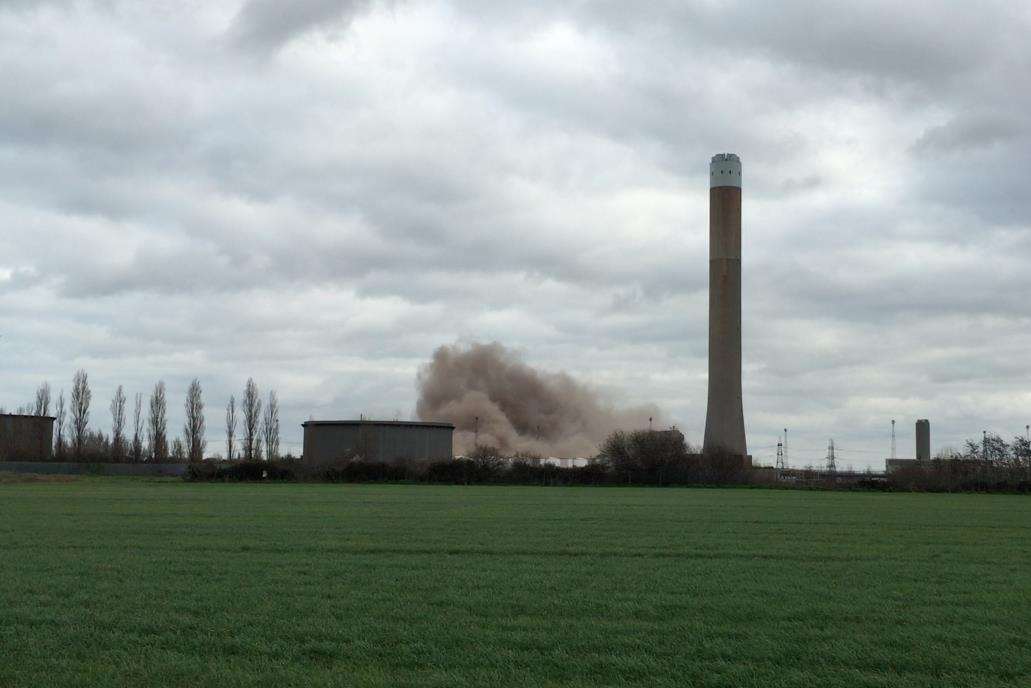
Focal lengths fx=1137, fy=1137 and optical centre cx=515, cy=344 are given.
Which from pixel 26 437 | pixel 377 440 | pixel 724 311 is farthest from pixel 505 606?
pixel 26 437

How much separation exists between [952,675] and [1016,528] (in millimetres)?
19330

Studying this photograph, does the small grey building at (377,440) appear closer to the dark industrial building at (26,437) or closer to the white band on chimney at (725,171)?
the dark industrial building at (26,437)

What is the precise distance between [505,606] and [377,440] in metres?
68.3

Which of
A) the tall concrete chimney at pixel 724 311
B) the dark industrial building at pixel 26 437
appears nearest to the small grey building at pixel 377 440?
the tall concrete chimney at pixel 724 311

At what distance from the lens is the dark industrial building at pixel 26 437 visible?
279 ft

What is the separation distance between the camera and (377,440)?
78.9m

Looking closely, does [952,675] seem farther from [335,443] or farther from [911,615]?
[335,443]

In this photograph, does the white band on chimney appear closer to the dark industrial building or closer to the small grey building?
the small grey building

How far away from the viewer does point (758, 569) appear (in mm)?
15289

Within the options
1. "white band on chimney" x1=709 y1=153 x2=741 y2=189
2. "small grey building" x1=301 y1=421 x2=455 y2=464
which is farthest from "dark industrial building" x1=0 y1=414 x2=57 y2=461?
"white band on chimney" x1=709 y1=153 x2=741 y2=189

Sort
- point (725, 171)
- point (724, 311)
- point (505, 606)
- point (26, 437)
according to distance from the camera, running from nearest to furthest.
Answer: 1. point (505, 606)
2. point (724, 311)
3. point (725, 171)
4. point (26, 437)

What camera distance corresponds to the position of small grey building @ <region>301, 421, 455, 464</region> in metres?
78.8

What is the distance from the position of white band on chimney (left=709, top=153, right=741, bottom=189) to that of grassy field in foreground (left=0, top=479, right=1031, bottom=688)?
50083 mm

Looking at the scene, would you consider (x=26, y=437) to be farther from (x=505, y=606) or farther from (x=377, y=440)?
(x=505, y=606)
